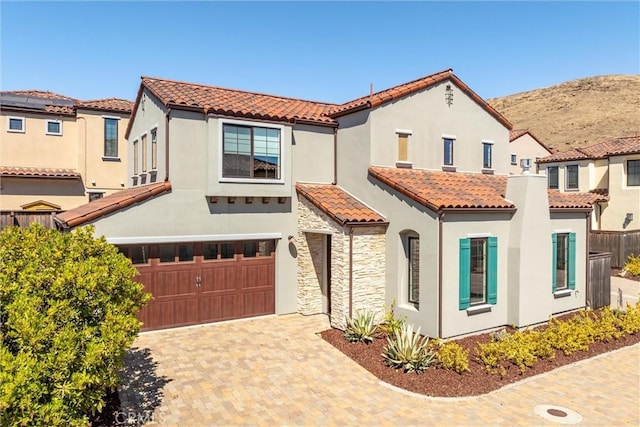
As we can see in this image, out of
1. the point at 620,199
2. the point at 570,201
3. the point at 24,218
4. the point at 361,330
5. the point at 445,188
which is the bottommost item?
the point at 361,330

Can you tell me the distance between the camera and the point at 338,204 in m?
15.0

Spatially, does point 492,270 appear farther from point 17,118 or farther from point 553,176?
point 17,118

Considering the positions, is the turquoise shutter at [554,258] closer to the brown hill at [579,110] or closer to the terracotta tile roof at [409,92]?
the terracotta tile roof at [409,92]

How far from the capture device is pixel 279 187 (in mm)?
15312

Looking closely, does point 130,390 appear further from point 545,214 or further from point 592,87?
point 592,87

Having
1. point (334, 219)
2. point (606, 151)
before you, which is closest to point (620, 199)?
point (606, 151)

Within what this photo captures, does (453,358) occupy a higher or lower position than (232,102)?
lower

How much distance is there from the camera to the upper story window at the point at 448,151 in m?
17.5

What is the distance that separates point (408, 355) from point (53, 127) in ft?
81.1

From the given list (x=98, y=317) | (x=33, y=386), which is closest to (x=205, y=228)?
(x=98, y=317)

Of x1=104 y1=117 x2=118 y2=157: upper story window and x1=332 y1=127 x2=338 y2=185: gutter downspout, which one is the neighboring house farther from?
x1=104 y1=117 x2=118 y2=157: upper story window

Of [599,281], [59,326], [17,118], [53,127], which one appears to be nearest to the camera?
[59,326]

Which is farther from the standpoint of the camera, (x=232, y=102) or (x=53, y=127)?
(x=53, y=127)

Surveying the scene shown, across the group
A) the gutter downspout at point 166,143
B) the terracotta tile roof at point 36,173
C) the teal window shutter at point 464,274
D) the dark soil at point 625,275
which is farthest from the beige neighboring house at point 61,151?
the dark soil at point 625,275
